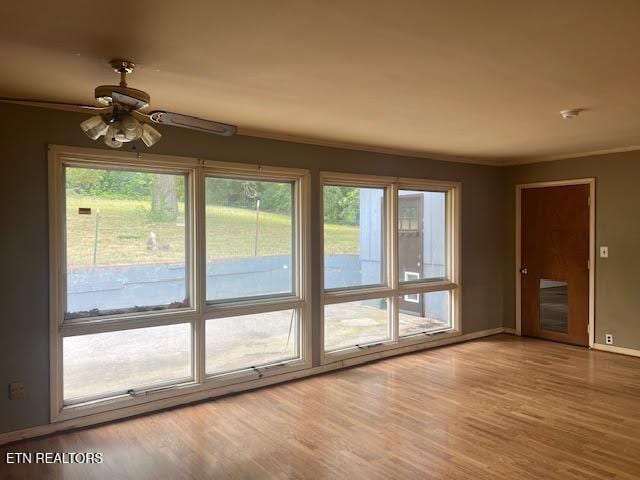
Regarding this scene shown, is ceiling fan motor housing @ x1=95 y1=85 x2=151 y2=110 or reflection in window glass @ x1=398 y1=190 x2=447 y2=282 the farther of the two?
reflection in window glass @ x1=398 y1=190 x2=447 y2=282

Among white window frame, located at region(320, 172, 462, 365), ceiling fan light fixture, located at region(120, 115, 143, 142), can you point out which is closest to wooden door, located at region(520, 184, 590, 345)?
white window frame, located at region(320, 172, 462, 365)

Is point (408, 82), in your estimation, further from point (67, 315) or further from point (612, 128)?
point (67, 315)

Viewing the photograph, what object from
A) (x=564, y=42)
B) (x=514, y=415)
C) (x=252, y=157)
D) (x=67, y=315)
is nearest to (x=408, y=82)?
(x=564, y=42)

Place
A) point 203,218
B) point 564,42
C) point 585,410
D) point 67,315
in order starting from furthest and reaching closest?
point 203,218, point 585,410, point 67,315, point 564,42

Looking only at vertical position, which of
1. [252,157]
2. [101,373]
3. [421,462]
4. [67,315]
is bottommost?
[421,462]

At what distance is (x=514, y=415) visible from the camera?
3572 millimetres

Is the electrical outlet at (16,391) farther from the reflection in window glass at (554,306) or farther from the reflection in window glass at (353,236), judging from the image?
the reflection in window glass at (554,306)

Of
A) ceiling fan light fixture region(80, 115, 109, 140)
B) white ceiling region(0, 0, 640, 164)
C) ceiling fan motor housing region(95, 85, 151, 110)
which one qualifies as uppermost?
white ceiling region(0, 0, 640, 164)

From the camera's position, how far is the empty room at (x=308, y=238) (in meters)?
2.23

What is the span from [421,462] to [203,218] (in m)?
2.51

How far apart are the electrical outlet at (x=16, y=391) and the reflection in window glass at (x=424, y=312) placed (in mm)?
3794

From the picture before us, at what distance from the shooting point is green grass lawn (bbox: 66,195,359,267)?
3516mm

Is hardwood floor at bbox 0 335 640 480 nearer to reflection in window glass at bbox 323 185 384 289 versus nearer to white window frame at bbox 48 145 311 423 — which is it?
white window frame at bbox 48 145 311 423

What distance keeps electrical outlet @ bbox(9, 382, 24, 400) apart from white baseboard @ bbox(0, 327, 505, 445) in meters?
0.23
